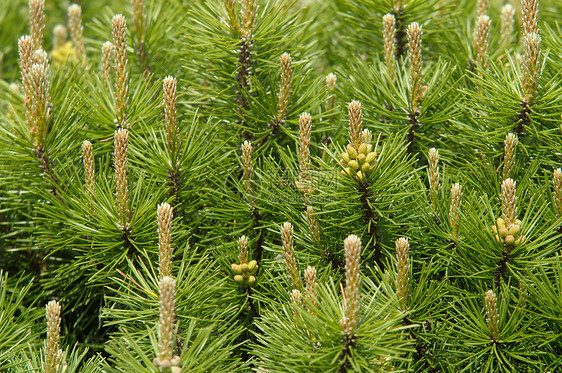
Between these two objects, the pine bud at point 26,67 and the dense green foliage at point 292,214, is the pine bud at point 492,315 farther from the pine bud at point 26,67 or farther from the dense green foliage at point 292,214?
the pine bud at point 26,67

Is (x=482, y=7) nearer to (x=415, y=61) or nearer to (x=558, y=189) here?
(x=415, y=61)

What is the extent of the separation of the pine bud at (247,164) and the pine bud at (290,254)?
0.41ft

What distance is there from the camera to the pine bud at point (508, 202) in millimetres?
614

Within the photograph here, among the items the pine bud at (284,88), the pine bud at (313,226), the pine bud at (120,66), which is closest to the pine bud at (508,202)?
the pine bud at (313,226)

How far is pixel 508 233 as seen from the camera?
62cm

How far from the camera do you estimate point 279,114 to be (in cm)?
81

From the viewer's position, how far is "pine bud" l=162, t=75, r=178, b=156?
2.28ft

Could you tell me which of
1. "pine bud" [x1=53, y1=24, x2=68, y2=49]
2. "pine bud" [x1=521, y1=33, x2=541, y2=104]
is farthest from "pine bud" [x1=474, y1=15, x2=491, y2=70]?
"pine bud" [x1=53, y1=24, x2=68, y2=49]

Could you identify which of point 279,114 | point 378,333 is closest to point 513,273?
point 378,333

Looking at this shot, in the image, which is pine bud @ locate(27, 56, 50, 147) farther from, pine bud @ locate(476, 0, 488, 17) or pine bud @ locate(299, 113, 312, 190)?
pine bud @ locate(476, 0, 488, 17)

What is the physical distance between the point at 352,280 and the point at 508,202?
234mm

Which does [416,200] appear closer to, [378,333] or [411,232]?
[411,232]

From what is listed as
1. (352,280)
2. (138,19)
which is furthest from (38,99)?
(352,280)

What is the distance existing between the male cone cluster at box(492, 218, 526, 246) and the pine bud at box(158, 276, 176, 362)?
1.25 feet
